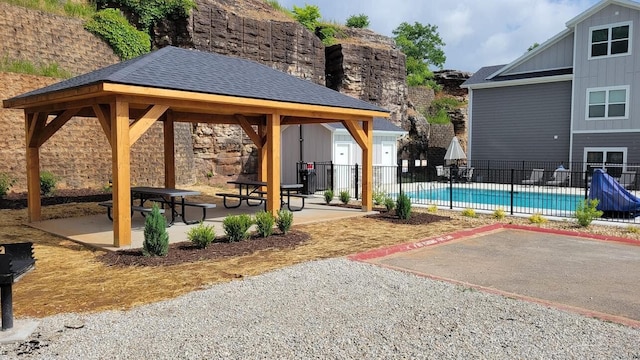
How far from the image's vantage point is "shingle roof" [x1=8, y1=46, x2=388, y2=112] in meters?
8.52

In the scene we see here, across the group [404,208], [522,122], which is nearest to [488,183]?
[522,122]

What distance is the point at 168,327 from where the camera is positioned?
4.65m

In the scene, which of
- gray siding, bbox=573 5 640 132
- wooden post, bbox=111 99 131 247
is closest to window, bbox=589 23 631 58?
gray siding, bbox=573 5 640 132

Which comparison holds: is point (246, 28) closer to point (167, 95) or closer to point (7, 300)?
point (167, 95)

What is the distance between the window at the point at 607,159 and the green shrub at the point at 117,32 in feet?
68.5

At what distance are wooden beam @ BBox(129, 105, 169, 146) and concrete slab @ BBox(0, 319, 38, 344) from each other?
3.82 m

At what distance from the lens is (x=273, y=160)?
35.3 ft

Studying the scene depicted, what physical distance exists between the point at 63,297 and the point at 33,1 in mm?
16569

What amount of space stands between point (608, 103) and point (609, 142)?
1.82 m

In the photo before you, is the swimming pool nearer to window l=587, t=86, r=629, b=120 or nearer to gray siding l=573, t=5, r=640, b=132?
gray siding l=573, t=5, r=640, b=132

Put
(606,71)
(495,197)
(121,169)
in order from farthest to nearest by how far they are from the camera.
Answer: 1. (606,71)
2. (495,197)
3. (121,169)

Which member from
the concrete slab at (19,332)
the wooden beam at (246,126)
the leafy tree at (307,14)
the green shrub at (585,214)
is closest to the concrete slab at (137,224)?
the wooden beam at (246,126)

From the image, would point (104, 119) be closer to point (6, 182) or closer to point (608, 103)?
point (6, 182)

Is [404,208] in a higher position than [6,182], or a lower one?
lower
